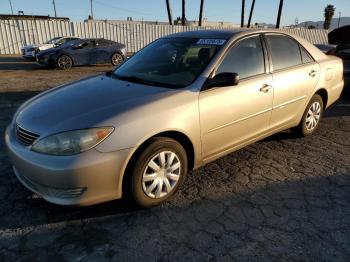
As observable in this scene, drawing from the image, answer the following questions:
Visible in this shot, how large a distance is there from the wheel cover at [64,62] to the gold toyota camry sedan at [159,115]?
1065 centimetres

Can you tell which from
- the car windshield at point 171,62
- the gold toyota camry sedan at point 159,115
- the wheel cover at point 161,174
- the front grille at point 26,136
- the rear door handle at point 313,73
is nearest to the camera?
the gold toyota camry sedan at point 159,115

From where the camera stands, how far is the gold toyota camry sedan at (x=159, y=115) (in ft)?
8.80

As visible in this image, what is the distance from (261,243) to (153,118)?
135cm

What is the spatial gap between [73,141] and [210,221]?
53.6 inches

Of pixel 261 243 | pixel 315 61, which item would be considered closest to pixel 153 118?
pixel 261 243

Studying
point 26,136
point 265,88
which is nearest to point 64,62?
point 265,88

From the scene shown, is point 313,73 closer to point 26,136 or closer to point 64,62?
point 26,136

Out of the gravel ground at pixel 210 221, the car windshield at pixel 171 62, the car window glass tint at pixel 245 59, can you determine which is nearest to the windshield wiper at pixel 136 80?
the car windshield at pixel 171 62

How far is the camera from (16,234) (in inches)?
108

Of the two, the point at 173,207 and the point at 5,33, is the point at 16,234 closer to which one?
the point at 173,207

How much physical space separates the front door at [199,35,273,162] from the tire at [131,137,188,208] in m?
0.35

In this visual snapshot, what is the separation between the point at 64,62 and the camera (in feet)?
46.3

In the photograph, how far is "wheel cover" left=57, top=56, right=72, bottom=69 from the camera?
1392 centimetres

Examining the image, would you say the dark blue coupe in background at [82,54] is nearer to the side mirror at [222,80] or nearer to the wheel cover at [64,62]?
the wheel cover at [64,62]
